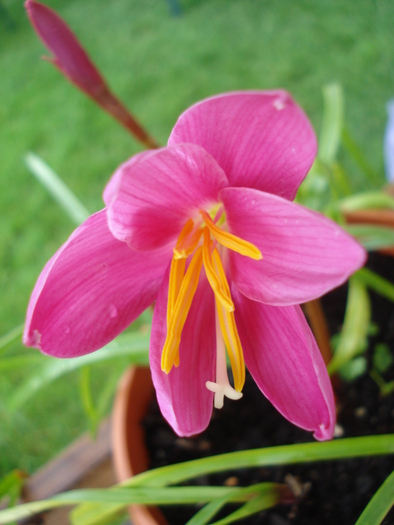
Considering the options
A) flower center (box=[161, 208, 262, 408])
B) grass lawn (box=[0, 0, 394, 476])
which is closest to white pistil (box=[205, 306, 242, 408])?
flower center (box=[161, 208, 262, 408])

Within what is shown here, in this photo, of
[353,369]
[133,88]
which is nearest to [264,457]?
[353,369]

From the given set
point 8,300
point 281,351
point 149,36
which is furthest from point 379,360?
point 149,36

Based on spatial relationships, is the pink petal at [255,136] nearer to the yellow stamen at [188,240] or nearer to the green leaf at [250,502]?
the yellow stamen at [188,240]

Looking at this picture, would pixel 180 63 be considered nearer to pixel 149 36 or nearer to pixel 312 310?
pixel 149 36

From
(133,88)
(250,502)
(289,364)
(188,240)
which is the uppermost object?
(133,88)

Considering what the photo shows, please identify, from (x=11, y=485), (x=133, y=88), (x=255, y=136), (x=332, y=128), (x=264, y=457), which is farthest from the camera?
(x=133, y=88)

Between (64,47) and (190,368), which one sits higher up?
(64,47)

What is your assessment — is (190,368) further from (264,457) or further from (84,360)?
(84,360)
